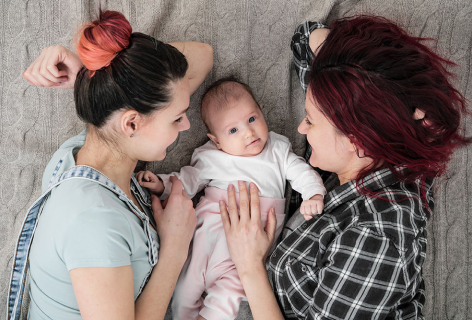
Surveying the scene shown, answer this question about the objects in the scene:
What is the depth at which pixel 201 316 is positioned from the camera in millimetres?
1562

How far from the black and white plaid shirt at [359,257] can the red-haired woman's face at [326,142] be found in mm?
104

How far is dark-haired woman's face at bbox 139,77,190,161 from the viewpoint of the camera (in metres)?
1.30

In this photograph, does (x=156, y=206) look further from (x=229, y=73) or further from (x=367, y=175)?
(x=367, y=175)

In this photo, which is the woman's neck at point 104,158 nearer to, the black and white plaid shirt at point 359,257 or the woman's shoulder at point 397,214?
the black and white plaid shirt at point 359,257

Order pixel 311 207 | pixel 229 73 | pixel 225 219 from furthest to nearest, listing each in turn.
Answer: pixel 229 73, pixel 225 219, pixel 311 207

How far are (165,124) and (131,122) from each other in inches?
4.9

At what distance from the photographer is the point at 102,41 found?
3.69 feet

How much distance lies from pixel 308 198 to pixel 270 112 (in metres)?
0.57

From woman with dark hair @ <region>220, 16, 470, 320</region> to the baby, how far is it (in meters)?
0.14

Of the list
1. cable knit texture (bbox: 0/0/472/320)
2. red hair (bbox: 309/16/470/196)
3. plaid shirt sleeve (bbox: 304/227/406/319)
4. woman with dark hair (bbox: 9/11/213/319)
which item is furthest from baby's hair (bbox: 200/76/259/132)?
plaid shirt sleeve (bbox: 304/227/406/319)

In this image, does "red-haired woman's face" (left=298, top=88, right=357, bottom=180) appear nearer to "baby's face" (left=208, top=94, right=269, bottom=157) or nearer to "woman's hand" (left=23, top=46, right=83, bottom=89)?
"baby's face" (left=208, top=94, right=269, bottom=157)

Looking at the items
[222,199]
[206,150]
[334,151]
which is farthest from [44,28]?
[334,151]

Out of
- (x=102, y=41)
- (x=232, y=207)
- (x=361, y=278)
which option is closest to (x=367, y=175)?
(x=361, y=278)

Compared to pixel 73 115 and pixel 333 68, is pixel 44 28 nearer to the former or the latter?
pixel 73 115
